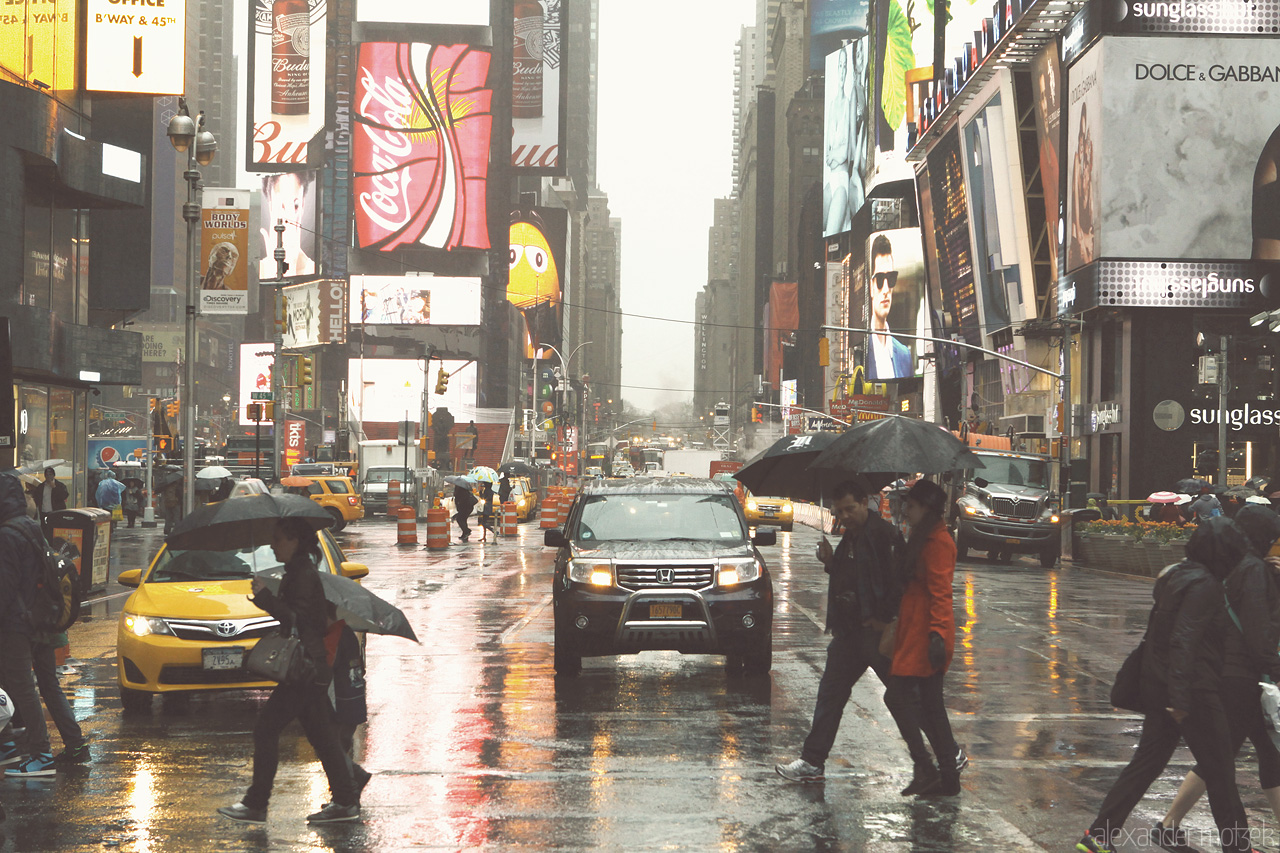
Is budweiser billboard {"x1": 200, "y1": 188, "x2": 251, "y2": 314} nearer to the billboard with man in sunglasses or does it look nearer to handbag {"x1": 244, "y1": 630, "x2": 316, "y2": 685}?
handbag {"x1": 244, "y1": 630, "x2": 316, "y2": 685}

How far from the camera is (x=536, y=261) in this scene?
162750mm

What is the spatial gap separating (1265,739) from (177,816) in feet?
18.5

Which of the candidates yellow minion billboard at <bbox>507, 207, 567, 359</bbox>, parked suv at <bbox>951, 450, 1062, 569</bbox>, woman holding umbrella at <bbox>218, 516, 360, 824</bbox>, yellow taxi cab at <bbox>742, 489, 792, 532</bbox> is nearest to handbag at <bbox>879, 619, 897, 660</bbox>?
woman holding umbrella at <bbox>218, 516, 360, 824</bbox>

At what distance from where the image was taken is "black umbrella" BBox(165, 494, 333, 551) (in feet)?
24.9

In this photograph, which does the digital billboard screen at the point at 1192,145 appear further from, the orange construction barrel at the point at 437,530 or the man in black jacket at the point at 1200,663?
the man in black jacket at the point at 1200,663

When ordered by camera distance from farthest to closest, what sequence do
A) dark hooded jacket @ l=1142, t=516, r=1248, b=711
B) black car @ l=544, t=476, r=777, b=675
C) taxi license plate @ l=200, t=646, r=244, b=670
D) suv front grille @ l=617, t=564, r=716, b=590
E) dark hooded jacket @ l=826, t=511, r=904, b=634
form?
suv front grille @ l=617, t=564, r=716, b=590 < black car @ l=544, t=476, r=777, b=675 < taxi license plate @ l=200, t=646, r=244, b=670 < dark hooded jacket @ l=826, t=511, r=904, b=634 < dark hooded jacket @ l=1142, t=516, r=1248, b=711

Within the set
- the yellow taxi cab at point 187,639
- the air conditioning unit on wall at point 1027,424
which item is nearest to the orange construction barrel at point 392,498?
the air conditioning unit on wall at point 1027,424

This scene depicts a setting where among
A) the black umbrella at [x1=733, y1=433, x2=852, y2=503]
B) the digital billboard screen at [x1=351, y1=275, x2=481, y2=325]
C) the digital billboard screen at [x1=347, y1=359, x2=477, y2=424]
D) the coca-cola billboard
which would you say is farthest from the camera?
the coca-cola billboard

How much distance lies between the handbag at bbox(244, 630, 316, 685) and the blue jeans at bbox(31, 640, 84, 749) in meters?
2.54

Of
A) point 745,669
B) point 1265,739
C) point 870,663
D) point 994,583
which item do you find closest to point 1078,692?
point 745,669

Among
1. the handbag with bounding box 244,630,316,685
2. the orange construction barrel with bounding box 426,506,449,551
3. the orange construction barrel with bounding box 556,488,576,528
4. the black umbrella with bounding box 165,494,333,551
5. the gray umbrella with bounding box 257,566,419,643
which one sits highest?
the black umbrella with bounding box 165,494,333,551

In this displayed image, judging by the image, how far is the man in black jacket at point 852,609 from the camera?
8.34m

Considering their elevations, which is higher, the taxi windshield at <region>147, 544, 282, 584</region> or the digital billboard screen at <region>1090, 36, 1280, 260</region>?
the digital billboard screen at <region>1090, 36, 1280, 260</region>

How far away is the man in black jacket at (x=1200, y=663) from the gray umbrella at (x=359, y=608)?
369 centimetres
